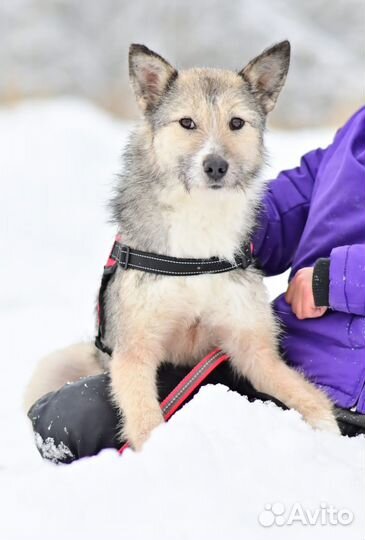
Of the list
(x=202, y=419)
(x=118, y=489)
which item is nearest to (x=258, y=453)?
(x=202, y=419)

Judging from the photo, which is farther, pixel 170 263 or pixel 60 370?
pixel 60 370

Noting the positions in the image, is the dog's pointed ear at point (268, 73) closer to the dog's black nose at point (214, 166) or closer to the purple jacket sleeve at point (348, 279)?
the dog's black nose at point (214, 166)

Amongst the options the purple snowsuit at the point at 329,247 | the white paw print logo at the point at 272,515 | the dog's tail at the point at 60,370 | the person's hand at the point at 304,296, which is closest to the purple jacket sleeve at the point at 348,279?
the purple snowsuit at the point at 329,247

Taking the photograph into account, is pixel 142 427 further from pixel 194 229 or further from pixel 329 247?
pixel 329 247

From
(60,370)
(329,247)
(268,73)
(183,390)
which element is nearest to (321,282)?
(329,247)

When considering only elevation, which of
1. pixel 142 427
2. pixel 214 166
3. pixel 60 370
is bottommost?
pixel 60 370

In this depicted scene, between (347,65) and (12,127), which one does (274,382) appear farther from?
(347,65)

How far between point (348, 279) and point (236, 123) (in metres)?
0.72

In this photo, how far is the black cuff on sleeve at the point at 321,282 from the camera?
255 centimetres

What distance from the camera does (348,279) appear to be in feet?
8.16

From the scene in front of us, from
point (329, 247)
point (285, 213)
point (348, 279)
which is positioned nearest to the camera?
point (348, 279)

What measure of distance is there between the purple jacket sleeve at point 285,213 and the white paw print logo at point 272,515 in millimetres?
1356

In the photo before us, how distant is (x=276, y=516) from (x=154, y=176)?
1.36m

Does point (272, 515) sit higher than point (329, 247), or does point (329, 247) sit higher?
point (329, 247)
